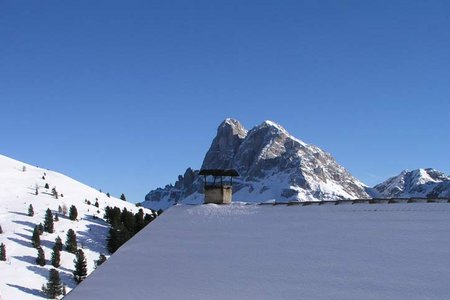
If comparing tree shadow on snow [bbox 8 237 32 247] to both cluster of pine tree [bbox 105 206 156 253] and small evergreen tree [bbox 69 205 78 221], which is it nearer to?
cluster of pine tree [bbox 105 206 156 253]

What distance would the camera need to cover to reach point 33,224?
118375 millimetres

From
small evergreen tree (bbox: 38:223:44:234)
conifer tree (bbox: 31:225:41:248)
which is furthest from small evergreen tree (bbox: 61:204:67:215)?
conifer tree (bbox: 31:225:41:248)

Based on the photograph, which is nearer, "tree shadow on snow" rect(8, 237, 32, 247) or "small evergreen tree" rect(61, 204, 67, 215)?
"tree shadow on snow" rect(8, 237, 32, 247)

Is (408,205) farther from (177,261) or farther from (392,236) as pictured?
(177,261)

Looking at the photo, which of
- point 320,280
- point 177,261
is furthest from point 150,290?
point 320,280

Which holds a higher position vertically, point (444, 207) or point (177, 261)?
point (444, 207)

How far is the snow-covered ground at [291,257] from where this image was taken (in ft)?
43.3

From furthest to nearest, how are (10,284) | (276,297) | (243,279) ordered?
(10,284) → (243,279) → (276,297)

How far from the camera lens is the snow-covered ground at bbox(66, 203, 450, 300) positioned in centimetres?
1320

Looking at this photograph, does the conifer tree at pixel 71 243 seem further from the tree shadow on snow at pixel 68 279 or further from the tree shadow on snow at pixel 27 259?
the tree shadow on snow at pixel 68 279

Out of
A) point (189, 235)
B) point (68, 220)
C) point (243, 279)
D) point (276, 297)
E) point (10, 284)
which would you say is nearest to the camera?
point (276, 297)

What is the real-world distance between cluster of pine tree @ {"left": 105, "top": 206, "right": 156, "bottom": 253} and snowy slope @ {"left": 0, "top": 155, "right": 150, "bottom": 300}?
2347mm

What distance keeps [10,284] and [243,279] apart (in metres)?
77.5

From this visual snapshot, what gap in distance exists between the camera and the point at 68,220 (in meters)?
128
